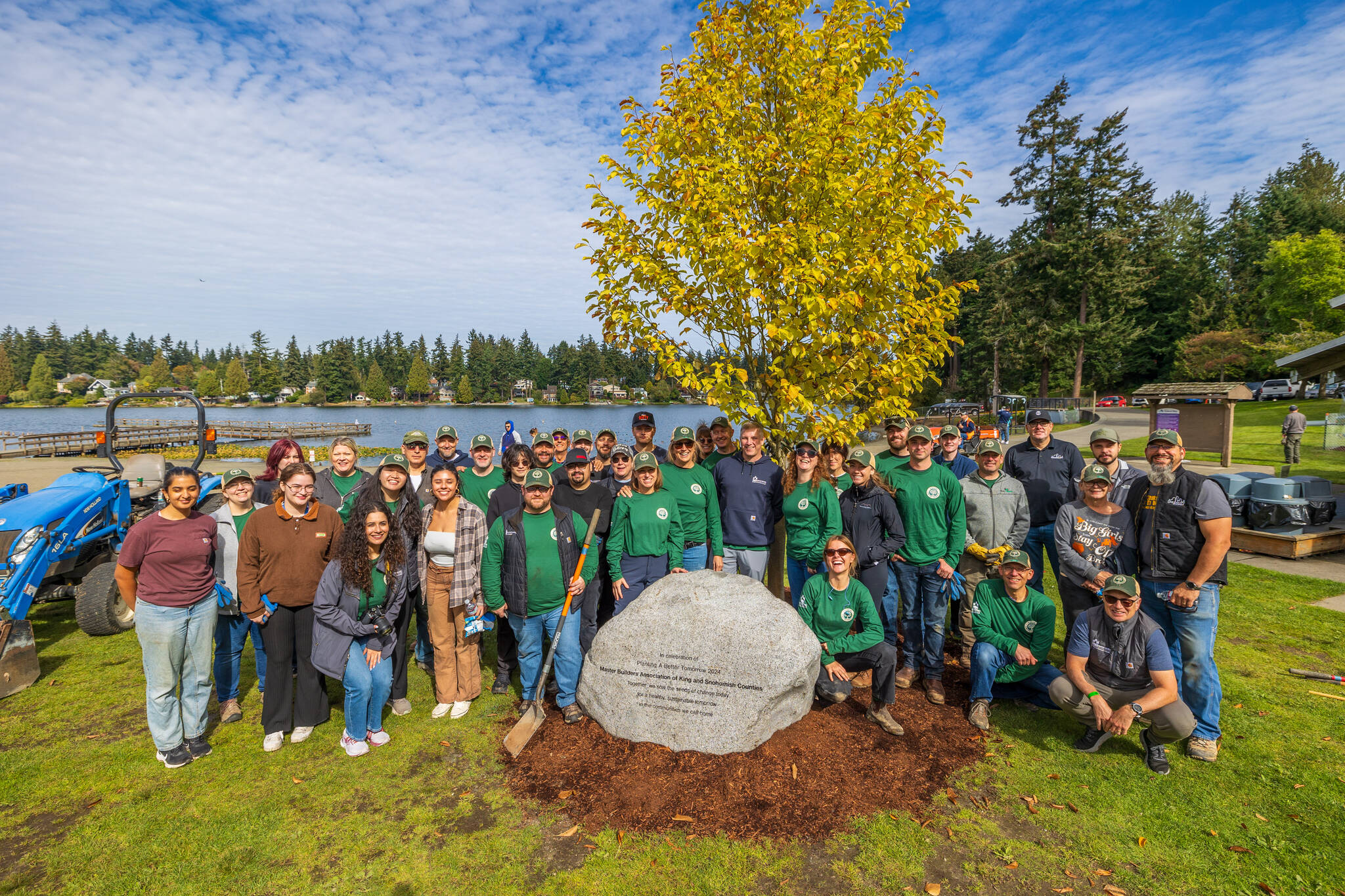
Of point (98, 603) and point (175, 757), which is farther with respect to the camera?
point (98, 603)

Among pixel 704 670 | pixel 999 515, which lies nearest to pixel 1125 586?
pixel 999 515

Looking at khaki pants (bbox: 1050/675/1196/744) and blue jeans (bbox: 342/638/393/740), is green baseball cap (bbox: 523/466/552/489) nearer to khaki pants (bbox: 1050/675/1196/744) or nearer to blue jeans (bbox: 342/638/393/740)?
blue jeans (bbox: 342/638/393/740)

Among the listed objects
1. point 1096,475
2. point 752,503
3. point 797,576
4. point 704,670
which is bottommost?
point 704,670

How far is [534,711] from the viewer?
4.99 metres

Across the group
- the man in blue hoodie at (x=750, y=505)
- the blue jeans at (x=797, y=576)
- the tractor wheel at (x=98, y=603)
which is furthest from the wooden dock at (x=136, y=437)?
the blue jeans at (x=797, y=576)

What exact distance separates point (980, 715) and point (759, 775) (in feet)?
6.48

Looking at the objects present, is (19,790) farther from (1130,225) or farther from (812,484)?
(1130,225)

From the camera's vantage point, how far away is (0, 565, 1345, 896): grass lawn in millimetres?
3422

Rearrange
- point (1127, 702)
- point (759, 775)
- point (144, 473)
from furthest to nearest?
point (144, 473) < point (1127, 702) < point (759, 775)

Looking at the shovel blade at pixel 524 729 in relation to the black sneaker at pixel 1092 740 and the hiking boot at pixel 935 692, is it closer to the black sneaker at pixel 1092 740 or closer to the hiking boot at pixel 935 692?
the hiking boot at pixel 935 692

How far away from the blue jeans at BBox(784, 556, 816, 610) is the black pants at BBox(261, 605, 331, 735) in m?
3.98

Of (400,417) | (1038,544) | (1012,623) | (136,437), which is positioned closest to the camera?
(1012,623)

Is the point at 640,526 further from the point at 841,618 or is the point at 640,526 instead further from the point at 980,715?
the point at 980,715

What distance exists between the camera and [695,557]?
5.97 m
